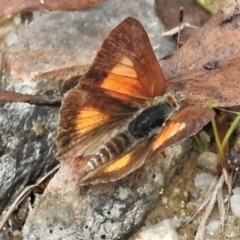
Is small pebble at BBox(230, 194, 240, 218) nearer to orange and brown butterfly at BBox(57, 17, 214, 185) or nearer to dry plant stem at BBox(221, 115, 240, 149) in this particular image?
dry plant stem at BBox(221, 115, 240, 149)

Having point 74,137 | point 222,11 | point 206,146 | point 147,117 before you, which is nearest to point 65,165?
point 74,137

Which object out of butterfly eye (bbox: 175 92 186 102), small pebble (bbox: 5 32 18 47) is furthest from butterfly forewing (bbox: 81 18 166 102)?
small pebble (bbox: 5 32 18 47)

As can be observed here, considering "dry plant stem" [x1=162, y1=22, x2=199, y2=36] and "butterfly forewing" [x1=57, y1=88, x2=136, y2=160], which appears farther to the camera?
"dry plant stem" [x1=162, y1=22, x2=199, y2=36]

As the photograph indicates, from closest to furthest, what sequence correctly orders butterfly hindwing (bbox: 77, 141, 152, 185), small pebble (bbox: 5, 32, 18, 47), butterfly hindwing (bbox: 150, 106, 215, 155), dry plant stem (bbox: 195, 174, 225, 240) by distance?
butterfly hindwing (bbox: 150, 106, 215, 155) < butterfly hindwing (bbox: 77, 141, 152, 185) < dry plant stem (bbox: 195, 174, 225, 240) < small pebble (bbox: 5, 32, 18, 47)

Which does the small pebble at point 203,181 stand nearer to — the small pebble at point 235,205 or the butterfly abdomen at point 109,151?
the small pebble at point 235,205

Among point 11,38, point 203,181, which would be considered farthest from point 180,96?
point 11,38

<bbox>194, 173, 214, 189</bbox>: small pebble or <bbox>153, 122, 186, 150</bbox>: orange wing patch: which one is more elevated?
<bbox>153, 122, 186, 150</bbox>: orange wing patch

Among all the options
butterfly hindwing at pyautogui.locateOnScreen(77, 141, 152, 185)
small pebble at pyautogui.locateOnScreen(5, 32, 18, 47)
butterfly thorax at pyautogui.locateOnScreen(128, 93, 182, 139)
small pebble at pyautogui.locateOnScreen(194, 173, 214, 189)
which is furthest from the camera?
small pebble at pyautogui.locateOnScreen(5, 32, 18, 47)
